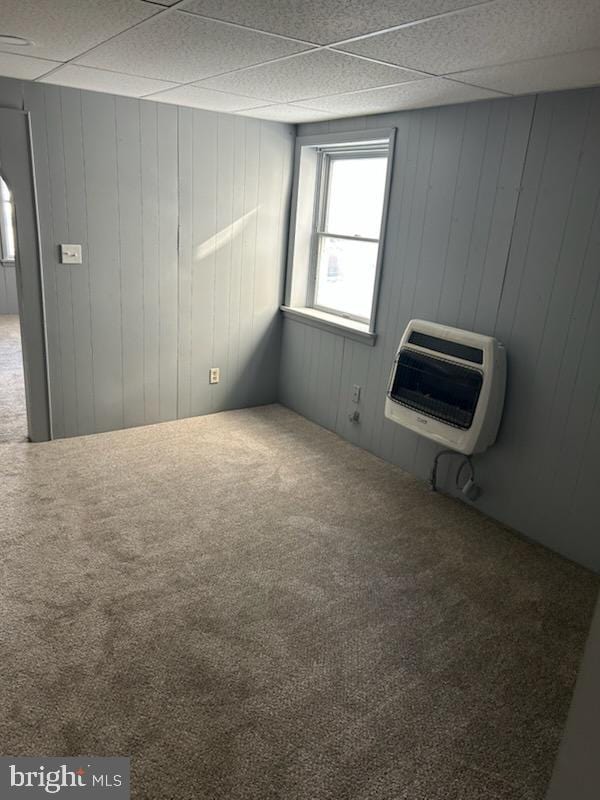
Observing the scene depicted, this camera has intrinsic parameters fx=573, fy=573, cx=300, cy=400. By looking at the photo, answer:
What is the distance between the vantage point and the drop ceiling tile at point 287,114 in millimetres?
3449

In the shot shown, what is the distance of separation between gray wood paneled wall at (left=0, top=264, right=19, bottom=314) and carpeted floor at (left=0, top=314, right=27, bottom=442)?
2.15ft

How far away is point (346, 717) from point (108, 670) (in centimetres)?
82

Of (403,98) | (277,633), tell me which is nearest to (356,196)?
(403,98)

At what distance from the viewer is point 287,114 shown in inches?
145

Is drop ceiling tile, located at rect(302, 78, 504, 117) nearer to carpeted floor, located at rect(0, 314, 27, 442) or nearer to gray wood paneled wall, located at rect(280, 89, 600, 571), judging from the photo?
gray wood paneled wall, located at rect(280, 89, 600, 571)

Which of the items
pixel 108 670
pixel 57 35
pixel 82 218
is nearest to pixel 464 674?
pixel 108 670

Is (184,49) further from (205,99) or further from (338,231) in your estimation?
(338,231)

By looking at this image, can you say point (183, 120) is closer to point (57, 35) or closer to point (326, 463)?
point (57, 35)

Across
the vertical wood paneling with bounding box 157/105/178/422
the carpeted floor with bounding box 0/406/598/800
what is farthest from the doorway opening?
the vertical wood paneling with bounding box 157/105/178/422

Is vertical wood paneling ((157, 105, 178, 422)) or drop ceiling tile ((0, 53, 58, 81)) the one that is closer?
drop ceiling tile ((0, 53, 58, 81))

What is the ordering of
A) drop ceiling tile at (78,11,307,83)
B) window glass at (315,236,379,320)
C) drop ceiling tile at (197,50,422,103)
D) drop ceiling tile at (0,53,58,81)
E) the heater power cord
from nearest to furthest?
drop ceiling tile at (78,11,307,83) < drop ceiling tile at (197,50,422,103) < drop ceiling tile at (0,53,58,81) < the heater power cord < window glass at (315,236,379,320)

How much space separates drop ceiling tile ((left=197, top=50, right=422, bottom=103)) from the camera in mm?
2258

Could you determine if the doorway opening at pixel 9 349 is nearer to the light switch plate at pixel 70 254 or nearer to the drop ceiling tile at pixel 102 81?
the light switch plate at pixel 70 254

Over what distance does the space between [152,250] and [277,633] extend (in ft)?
8.68
